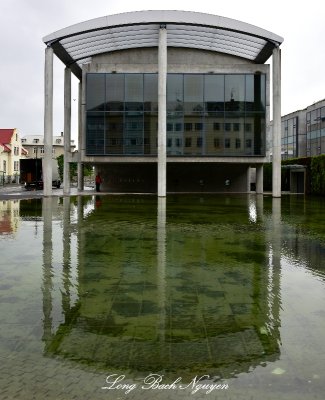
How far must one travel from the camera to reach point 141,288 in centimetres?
644

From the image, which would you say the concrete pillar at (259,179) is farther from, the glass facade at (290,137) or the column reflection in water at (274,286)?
the glass facade at (290,137)

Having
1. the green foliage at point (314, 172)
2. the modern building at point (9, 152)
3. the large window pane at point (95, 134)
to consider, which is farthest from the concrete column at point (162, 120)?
the modern building at point (9, 152)

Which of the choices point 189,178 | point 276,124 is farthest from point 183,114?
point 189,178

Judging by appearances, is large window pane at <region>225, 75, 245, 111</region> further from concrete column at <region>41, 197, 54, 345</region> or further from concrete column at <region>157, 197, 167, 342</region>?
concrete column at <region>41, 197, 54, 345</region>

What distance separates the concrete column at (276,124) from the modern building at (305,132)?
160 feet

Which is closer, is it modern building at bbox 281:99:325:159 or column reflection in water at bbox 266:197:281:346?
column reflection in water at bbox 266:197:281:346

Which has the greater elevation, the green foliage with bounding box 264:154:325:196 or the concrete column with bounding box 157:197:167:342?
the green foliage with bounding box 264:154:325:196

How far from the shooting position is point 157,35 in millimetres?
36250

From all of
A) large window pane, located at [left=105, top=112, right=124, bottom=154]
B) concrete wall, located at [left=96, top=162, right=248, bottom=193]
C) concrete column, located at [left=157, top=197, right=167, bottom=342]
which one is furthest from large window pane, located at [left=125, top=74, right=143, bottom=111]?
concrete column, located at [left=157, top=197, right=167, bottom=342]

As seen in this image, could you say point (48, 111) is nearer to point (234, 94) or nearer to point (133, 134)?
point (133, 134)

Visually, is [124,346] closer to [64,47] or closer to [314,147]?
[64,47]

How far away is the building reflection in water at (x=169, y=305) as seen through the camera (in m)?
4.05

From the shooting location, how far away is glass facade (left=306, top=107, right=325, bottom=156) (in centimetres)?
8225

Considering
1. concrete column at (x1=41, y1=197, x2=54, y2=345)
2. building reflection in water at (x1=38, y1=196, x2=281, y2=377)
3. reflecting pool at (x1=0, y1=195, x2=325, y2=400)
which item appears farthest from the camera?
concrete column at (x1=41, y1=197, x2=54, y2=345)
